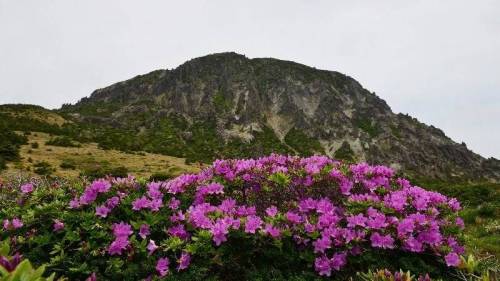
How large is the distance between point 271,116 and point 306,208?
90824 mm

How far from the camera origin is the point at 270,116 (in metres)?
95.9

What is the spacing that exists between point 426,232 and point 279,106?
307 ft

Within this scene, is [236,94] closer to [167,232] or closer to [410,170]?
[410,170]

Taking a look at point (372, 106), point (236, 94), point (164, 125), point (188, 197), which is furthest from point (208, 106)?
point (188, 197)

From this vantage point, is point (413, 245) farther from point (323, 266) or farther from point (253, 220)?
point (253, 220)

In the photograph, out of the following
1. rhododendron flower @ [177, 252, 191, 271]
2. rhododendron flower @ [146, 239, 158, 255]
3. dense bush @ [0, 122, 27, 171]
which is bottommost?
rhododendron flower @ [177, 252, 191, 271]

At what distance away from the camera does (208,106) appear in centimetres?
9519

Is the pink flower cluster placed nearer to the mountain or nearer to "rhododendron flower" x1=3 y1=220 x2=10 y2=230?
"rhododendron flower" x1=3 y1=220 x2=10 y2=230

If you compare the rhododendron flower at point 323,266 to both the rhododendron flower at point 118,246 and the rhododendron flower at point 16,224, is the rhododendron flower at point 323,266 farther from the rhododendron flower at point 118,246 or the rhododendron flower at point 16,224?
the rhododendron flower at point 16,224

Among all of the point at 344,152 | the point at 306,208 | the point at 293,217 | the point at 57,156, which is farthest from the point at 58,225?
the point at 344,152

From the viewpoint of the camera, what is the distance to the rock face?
81.0 m

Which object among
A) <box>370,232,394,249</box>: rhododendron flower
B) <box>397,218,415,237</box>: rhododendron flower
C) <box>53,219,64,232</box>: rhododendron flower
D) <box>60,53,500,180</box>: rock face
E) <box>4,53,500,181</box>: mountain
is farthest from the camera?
<box>60,53,500,180</box>: rock face

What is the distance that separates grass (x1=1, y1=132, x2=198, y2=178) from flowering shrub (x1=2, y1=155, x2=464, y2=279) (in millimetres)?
20005

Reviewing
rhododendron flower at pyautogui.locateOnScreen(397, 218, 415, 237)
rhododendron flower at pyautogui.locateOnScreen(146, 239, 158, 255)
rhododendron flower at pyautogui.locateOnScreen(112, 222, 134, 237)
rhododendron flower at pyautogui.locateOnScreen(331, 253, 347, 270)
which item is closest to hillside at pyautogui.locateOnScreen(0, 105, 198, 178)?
rhododendron flower at pyautogui.locateOnScreen(112, 222, 134, 237)
